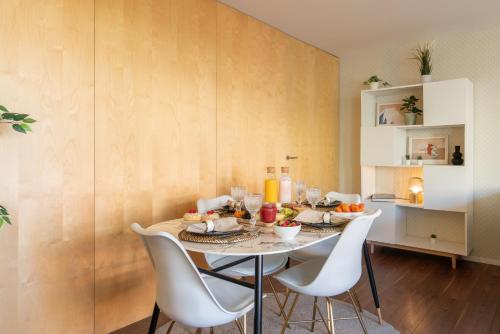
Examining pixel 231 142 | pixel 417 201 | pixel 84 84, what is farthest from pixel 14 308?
pixel 417 201

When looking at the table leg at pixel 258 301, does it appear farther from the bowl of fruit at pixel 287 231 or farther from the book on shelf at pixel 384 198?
the book on shelf at pixel 384 198

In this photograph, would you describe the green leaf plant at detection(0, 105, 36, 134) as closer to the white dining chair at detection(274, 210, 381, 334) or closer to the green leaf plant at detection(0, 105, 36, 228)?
the green leaf plant at detection(0, 105, 36, 228)

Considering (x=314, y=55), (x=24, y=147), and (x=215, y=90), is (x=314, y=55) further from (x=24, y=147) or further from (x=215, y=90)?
(x=24, y=147)

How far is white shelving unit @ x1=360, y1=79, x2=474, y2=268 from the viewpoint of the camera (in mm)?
Result: 3576

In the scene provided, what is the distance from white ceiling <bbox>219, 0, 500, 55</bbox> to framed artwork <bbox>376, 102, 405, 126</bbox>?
0.79 meters

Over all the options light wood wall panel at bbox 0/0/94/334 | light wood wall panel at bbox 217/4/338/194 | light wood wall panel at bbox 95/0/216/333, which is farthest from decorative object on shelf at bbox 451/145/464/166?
light wood wall panel at bbox 0/0/94/334

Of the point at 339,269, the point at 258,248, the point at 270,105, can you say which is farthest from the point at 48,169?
the point at 270,105

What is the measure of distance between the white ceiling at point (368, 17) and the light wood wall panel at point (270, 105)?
197 millimetres

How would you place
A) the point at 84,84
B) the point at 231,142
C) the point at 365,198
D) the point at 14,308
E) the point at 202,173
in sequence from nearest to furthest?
1. the point at 14,308
2. the point at 84,84
3. the point at 202,173
4. the point at 231,142
5. the point at 365,198

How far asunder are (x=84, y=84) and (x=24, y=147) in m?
0.51

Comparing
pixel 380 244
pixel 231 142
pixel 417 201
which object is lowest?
pixel 380 244

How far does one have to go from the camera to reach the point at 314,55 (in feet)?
14.2

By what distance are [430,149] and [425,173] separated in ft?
1.54

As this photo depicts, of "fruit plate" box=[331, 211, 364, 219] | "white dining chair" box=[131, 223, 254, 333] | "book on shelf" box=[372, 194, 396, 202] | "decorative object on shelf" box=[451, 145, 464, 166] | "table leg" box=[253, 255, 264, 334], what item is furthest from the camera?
"book on shelf" box=[372, 194, 396, 202]
